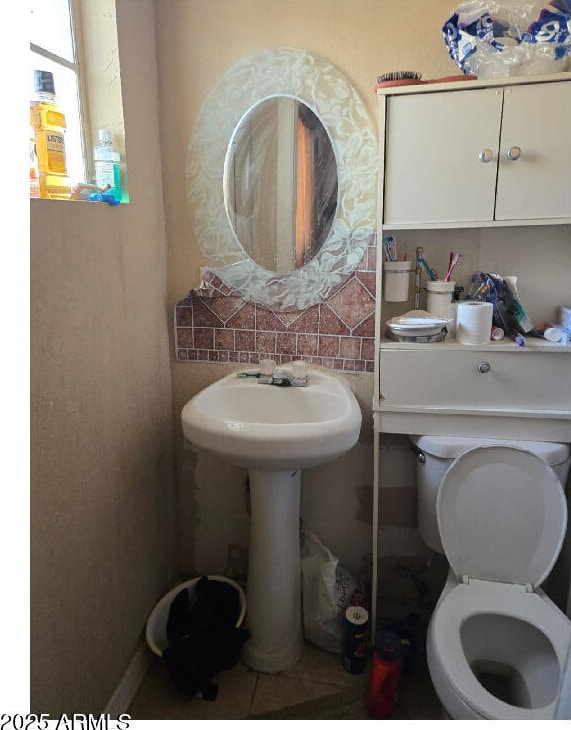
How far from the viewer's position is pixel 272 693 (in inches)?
58.0

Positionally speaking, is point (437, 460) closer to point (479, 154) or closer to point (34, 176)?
point (479, 154)

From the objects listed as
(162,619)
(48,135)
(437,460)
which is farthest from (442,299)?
(162,619)

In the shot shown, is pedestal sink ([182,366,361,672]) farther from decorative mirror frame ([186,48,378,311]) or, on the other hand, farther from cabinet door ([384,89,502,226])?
cabinet door ([384,89,502,226])

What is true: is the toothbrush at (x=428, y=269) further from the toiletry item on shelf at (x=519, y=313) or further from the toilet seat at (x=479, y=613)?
the toilet seat at (x=479, y=613)

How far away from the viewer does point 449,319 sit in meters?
1.41

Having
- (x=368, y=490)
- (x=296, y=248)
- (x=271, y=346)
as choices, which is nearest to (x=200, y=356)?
(x=271, y=346)

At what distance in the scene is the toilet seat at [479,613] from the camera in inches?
40.2

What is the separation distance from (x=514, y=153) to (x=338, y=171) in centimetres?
48

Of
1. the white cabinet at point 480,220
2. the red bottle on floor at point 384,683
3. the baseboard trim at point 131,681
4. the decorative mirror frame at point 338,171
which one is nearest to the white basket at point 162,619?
the baseboard trim at point 131,681

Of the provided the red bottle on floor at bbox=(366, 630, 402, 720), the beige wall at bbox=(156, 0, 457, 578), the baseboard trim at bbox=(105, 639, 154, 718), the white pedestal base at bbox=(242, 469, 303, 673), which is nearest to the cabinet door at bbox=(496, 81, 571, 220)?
the beige wall at bbox=(156, 0, 457, 578)

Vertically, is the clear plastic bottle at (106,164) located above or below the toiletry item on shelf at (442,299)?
above

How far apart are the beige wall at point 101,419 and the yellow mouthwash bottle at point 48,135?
0.09 m

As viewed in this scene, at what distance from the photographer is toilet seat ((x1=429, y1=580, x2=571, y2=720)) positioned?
3.35 ft

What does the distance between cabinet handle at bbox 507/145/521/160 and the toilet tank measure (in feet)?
2.38
